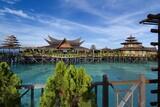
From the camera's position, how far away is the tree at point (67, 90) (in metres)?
6.69

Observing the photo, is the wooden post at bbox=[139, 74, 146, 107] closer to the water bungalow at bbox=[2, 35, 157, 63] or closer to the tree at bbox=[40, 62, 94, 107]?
the tree at bbox=[40, 62, 94, 107]

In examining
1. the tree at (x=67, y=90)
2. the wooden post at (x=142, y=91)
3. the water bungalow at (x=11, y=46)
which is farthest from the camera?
the water bungalow at (x=11, y=46)

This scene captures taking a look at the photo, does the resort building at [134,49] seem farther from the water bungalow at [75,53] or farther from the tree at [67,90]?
the tree at [67,90]

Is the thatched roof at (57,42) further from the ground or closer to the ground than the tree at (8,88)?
further from the ground

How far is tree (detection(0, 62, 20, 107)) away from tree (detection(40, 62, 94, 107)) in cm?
63

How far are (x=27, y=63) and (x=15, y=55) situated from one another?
3.19 metres

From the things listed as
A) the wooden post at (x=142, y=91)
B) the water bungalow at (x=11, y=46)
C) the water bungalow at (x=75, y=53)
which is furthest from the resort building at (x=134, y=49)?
the wooden post at (x=142, y=91)

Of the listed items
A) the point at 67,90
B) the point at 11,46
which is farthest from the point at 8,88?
the point at 11,46

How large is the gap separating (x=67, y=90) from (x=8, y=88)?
133cm

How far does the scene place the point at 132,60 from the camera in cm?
7438

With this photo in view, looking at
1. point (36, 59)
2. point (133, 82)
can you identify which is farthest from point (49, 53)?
point (133, 82)

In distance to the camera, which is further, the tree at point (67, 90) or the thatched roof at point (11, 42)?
the thatched roof at point (11, 42)

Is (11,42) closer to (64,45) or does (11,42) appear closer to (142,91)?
(64,45)

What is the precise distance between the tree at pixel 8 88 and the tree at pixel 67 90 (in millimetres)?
626
